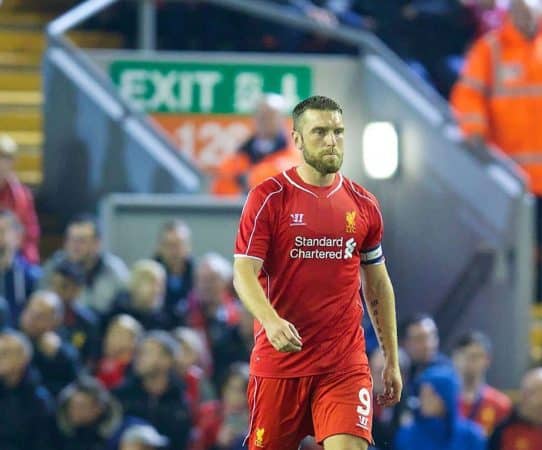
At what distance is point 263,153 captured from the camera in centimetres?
1309

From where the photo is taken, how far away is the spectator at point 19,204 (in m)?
12.3

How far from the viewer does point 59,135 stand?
45.3 ft

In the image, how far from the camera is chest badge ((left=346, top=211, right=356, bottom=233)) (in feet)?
25.8

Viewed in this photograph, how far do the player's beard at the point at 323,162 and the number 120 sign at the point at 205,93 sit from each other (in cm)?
615

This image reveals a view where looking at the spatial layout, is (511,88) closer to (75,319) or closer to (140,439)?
(75,319)

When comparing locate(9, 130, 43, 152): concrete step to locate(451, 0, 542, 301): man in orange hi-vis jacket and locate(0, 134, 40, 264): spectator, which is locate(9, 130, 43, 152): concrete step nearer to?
locate(0, 134, 40, 264): spectator

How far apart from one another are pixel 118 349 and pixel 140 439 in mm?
727

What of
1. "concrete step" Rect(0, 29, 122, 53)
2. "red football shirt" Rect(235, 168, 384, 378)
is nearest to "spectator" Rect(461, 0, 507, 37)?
"concrete step" Rect(0, 29, 122, 53)

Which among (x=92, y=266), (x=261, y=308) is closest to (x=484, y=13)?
(x=92, y=266)

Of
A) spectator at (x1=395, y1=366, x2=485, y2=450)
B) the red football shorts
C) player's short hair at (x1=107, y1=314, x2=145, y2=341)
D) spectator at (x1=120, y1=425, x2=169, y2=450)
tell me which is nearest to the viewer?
the red football shorts

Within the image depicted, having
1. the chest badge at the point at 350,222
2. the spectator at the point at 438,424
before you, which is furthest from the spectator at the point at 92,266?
the chest badge at the point at 350,222

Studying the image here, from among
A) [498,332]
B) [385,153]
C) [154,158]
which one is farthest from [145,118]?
[498,332]

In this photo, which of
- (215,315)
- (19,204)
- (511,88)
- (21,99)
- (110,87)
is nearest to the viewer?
(215,315)

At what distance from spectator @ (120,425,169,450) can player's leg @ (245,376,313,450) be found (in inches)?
116
